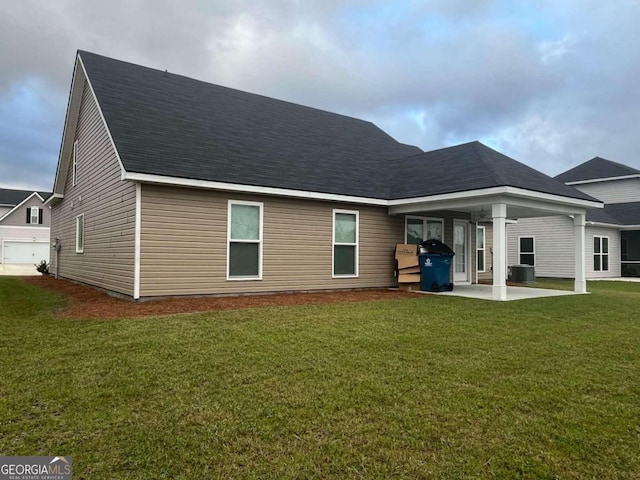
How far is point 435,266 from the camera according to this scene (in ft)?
39.5

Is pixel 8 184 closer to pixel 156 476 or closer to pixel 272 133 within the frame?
pixel 272 133

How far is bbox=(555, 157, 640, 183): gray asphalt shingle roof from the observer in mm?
25712

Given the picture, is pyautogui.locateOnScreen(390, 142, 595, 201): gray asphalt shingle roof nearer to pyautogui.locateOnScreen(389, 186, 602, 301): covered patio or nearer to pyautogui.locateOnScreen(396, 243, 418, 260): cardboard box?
pyautogui.locateOnScreen(389, 186, 602, 301): covered patio

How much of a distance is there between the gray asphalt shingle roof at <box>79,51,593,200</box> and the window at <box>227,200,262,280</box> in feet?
2.42

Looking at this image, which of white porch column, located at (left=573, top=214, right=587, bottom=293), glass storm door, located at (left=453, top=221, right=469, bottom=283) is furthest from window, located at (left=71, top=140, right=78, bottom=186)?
white porch column, located at (left=573, top=214, right=587, bottom=293)

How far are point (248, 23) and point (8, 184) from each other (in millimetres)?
50208

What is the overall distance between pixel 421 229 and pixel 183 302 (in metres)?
7.81

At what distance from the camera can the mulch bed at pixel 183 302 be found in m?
7.71

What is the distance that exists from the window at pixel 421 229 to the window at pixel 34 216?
37704mm

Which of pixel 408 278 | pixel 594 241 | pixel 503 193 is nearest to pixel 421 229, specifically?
pixel 408 278

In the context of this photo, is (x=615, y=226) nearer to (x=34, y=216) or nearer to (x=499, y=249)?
(x=499, y=249)

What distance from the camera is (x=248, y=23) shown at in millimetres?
14352

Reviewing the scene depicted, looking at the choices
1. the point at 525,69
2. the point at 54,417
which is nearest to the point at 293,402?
the point at 54,417

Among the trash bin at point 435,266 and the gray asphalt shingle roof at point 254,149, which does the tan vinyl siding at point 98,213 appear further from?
the trash bin at point 435,266
